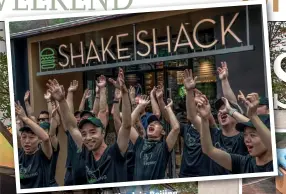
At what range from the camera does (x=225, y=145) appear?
3764 mm

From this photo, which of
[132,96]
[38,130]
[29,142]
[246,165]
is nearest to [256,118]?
[246,165]

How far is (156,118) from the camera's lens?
3.72m

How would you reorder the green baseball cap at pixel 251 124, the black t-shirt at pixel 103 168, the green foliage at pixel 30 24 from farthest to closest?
the black t-shirt at pixel 103 168 → the green baseball cap at pixel 251 124 → the green foliage at pixel 30 24

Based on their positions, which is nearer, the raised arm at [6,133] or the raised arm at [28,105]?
the raised arm at [28,105]

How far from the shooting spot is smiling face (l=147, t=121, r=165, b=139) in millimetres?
3736

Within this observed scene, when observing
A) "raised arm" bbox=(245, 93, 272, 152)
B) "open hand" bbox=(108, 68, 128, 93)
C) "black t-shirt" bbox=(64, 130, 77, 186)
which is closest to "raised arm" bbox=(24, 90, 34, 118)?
"black t-shirt" bbox=(64, 130, 77, 186)

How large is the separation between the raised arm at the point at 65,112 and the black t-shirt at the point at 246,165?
4.51 ft

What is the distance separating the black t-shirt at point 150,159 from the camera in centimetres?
377

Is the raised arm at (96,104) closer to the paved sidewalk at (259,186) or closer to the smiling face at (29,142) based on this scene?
the smiling face at (29,142)

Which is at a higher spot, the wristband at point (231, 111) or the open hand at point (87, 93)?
the open hand at point (87, 93)

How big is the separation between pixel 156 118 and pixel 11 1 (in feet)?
5.26

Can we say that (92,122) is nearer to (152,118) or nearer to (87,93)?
(87,93)

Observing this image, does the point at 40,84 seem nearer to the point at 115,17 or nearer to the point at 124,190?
the point at 115,17

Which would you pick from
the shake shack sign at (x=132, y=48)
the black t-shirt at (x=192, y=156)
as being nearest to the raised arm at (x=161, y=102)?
the black t-shirt at (x=192, y=156)
